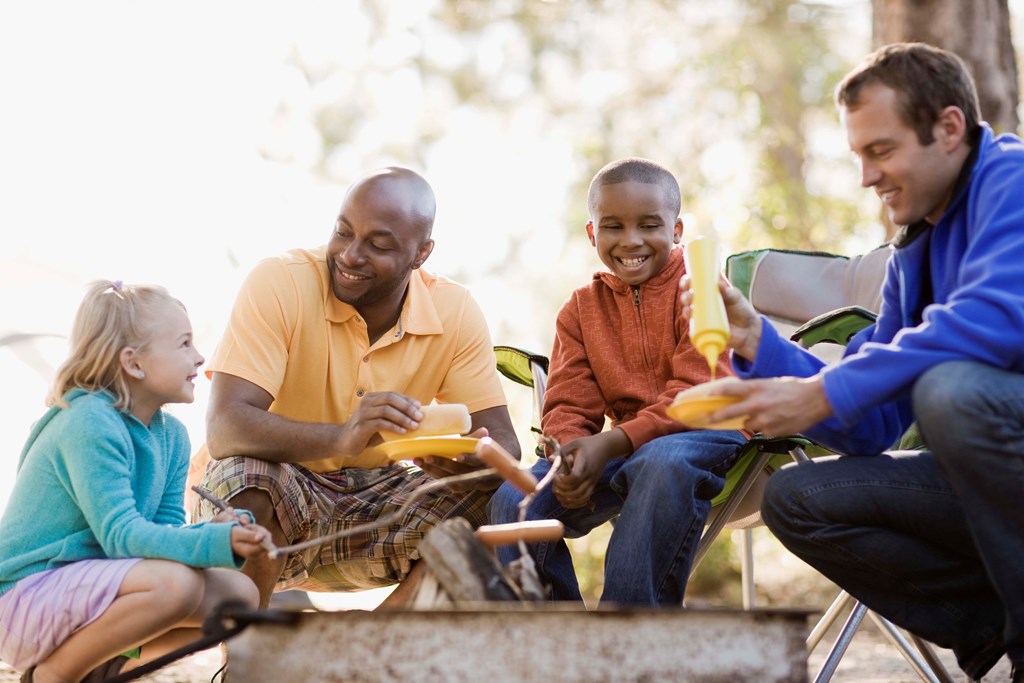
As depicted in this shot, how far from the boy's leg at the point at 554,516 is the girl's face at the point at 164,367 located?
2.38 feet

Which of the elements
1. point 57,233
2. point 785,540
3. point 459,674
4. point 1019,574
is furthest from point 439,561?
point 57,233

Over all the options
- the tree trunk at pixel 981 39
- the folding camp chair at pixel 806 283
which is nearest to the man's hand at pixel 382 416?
the folding camp chair at pixel 806 283

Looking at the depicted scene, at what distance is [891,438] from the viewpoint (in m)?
2.35

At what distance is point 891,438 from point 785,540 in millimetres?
303

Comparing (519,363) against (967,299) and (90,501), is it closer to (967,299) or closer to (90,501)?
(90,501)

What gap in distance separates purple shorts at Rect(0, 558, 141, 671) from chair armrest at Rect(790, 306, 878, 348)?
1653 millimetres

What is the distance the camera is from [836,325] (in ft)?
9.52

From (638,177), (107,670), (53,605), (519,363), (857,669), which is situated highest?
(638,177)

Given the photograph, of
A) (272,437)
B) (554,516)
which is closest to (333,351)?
(272,437)

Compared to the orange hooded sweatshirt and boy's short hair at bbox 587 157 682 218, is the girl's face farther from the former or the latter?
boy's short hair at bbox 587 157 682 218

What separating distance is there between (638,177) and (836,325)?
2.03 feet

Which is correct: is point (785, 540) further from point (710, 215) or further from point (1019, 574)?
point (710, 215)

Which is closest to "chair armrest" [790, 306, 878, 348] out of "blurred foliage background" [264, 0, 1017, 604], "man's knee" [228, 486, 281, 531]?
"man's knee" [228, 486, 281, 531]

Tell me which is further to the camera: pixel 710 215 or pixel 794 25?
pixel 794 25
